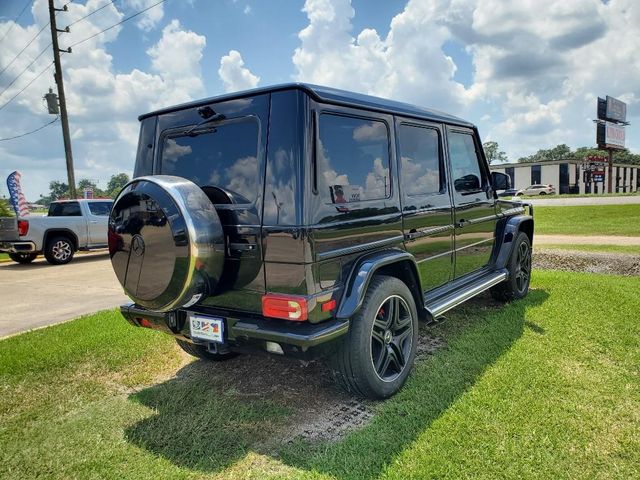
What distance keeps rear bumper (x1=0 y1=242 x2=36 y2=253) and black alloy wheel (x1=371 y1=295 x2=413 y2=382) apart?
10790mm

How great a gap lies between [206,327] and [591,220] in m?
17.6

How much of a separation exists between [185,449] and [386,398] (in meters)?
1.37

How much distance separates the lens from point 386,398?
10.5 feet

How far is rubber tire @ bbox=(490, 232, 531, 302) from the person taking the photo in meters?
5.45

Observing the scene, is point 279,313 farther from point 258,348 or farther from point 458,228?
point 458,228

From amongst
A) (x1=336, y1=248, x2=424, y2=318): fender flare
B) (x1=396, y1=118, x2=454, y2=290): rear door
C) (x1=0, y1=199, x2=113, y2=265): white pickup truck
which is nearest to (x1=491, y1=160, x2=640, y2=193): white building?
(x1=0, y1=199, x2=113, y2=265): white pickup truck

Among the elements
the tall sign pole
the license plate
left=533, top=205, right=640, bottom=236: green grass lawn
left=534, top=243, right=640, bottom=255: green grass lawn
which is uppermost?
the tall sign pole

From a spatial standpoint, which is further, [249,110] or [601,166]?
[601,166]

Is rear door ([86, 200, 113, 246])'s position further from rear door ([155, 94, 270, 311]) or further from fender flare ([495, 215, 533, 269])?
fender flare ([495, 215, 533, 269])

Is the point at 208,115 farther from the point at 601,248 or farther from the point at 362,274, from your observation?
the point at 601,248

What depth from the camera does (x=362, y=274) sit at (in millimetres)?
2992

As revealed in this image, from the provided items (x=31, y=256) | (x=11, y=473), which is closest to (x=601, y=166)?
(x=31, y=256)

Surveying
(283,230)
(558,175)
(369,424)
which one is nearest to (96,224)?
(283,230)

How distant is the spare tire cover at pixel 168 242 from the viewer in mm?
2748
